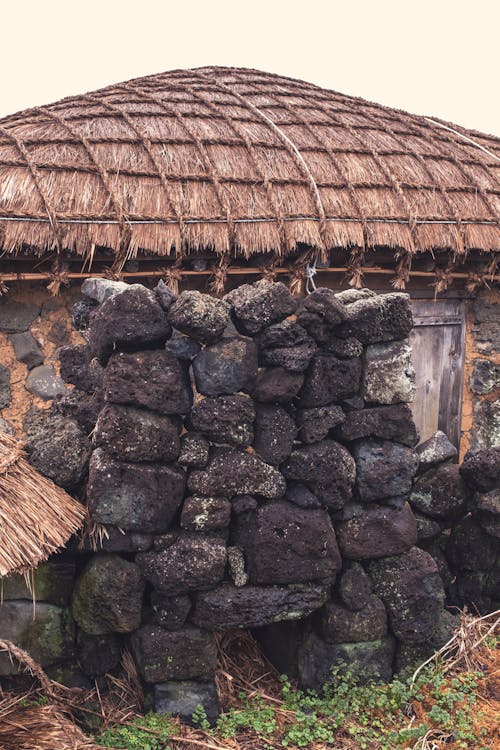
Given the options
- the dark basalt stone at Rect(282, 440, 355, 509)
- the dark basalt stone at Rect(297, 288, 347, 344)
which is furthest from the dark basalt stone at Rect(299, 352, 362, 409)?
the dark basalt stone at Rect(282, 440, 355, 509)

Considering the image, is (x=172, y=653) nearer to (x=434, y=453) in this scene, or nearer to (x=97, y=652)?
(x=97, y=652)

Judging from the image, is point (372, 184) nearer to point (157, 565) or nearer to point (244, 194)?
point (244, 194)

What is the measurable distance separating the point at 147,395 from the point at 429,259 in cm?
399

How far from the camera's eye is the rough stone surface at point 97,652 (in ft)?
11.6

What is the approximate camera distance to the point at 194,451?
3.36 metres

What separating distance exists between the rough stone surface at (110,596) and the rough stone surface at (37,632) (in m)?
0.15

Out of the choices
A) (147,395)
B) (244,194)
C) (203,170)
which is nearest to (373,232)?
(244,194)

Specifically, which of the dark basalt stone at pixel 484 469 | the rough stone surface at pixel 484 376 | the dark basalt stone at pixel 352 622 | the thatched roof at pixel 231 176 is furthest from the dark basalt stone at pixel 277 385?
the rough stone surface at pixel 484 376

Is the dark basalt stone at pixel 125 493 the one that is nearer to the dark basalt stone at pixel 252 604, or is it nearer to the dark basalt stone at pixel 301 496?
the dark basalt stone at pixel 252 604

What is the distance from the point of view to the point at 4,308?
5.25 meters

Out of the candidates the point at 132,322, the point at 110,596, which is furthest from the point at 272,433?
the point at 110,596

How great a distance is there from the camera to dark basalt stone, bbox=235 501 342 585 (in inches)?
136

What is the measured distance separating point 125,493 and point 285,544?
0.84 m

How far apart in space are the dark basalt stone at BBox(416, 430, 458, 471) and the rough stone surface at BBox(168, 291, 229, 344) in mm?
1609
